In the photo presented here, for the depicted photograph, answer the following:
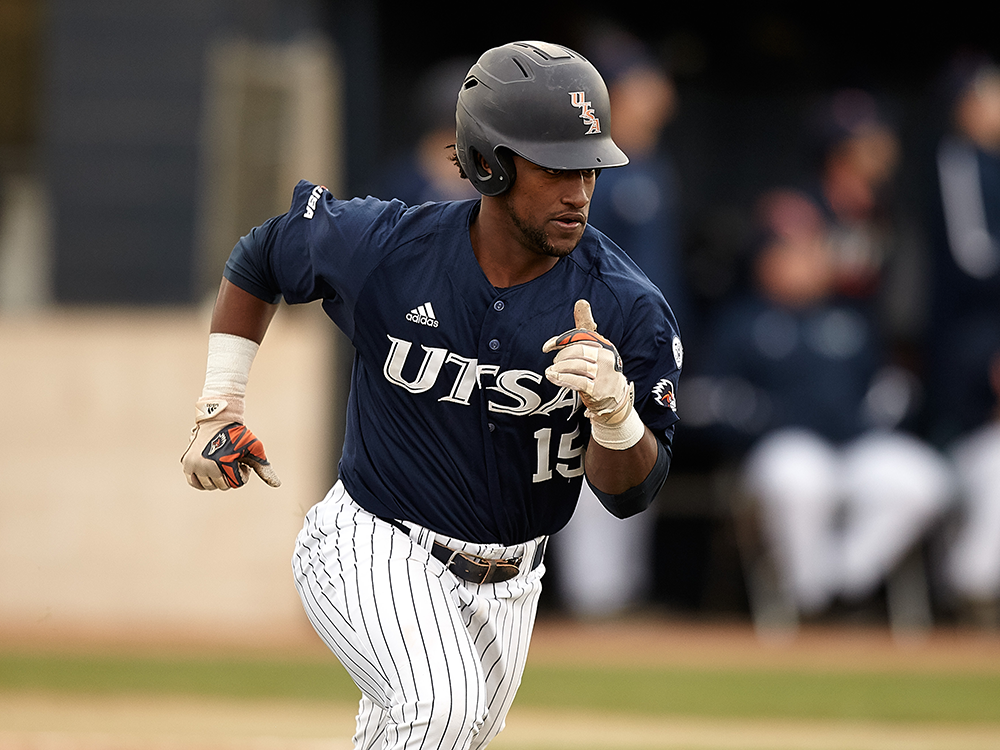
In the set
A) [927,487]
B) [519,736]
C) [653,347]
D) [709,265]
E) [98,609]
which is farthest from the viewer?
[709,265]

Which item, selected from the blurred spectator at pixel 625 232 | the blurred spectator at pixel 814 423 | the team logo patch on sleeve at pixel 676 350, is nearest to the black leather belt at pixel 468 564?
the team logo patch on sleeve at pixel 676 350

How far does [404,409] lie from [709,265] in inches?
212

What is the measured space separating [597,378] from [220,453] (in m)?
0.87

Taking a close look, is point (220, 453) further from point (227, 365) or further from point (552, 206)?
point (552, 206)

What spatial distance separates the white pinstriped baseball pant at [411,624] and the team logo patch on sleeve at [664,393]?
1.50ft

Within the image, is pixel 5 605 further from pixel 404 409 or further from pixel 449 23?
pixel 404 409

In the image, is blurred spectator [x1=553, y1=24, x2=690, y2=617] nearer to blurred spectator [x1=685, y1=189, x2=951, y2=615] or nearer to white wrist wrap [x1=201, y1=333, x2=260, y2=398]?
blurred spectator [x1=685, y1=189, x2=951, y2=615]

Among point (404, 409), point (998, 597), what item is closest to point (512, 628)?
point (404, 409)

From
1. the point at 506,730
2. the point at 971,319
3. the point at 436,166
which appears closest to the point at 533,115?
the point at 506,730

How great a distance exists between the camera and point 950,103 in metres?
7.61

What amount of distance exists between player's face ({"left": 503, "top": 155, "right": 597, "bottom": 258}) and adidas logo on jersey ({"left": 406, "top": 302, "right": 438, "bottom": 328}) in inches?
10.2

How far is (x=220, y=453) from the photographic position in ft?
9.98

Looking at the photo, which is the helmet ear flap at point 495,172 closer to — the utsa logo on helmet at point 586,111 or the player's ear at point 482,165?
the player's ear at point 482,165

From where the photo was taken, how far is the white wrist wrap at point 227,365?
126 inches
